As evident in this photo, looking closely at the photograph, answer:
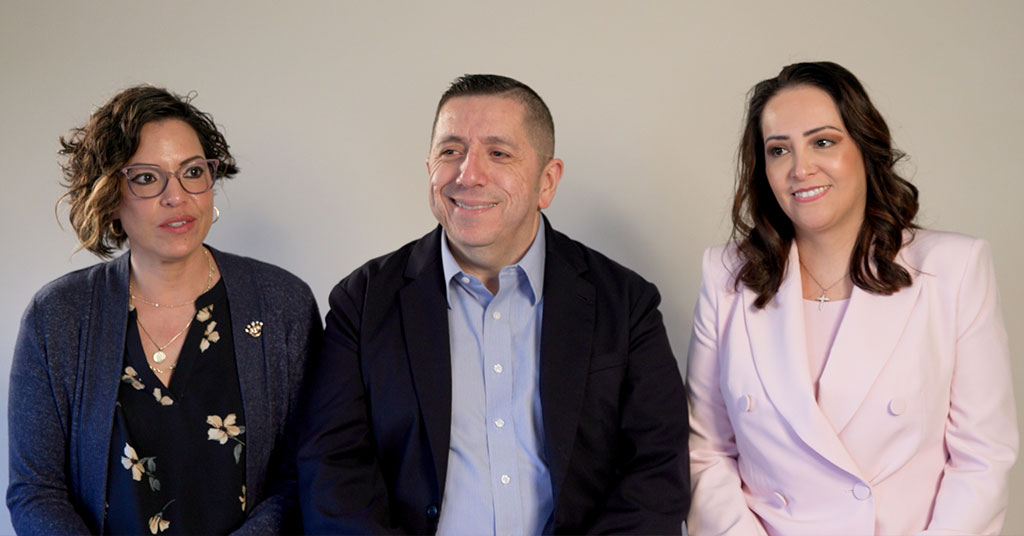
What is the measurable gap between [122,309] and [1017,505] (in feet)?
9.29

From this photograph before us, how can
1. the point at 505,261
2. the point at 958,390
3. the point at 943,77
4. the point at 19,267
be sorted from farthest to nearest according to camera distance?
the point at 19,267
the point at 943,77
the point at 505,261
the point at 958,390

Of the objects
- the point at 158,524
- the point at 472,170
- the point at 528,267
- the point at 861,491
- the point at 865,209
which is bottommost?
the point at 158,524

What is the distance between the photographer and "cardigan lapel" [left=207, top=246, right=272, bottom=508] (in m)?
2.57

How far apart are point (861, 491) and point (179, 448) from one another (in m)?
1.71

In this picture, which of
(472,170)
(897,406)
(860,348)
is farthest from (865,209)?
(472,170)

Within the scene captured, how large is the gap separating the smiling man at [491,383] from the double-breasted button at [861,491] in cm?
41

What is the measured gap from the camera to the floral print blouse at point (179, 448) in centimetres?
249

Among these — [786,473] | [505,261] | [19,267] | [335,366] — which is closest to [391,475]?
[335,366]

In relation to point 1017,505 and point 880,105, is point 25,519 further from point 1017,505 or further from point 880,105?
point 1017,505

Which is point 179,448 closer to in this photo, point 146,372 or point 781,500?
point 146,372

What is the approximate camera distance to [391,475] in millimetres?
2500

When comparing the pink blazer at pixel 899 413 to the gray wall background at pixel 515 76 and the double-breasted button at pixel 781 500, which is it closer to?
the double-breasted button at pixel 781 500

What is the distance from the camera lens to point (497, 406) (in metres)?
2.48

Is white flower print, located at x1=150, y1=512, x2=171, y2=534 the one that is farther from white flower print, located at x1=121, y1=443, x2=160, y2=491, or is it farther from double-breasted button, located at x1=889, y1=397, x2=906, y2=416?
double-breasted button, located at x1=889, y1=397, x2=906, y2=416
